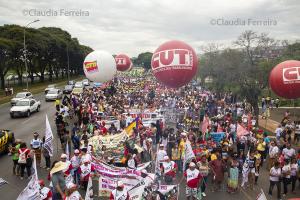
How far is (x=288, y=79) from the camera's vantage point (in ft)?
53.0

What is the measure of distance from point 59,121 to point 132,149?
6401 millimetres

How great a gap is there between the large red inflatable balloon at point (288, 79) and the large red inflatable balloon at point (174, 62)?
425 cm

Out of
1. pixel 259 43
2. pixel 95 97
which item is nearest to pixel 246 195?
pixel 95 97

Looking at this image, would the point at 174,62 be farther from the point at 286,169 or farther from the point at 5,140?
the point at 5,140

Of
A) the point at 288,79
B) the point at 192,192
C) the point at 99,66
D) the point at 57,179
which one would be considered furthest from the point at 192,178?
the point at 99,66

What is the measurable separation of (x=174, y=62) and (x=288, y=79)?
5666mm

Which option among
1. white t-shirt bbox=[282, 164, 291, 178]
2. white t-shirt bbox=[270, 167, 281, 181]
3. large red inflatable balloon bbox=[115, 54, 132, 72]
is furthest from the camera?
large red inflatable balloon bbox=[115, 54, 132, 72]

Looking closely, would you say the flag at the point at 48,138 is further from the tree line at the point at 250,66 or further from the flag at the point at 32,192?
the tree line at the point at 250,66

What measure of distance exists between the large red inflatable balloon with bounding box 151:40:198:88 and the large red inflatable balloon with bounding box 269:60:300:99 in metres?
4.25

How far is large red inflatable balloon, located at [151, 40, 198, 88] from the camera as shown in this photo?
15906 millimetres

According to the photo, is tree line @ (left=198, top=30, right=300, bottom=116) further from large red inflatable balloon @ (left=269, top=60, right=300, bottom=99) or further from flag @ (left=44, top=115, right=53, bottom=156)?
flag @ (left=44, top=115, right=53, bottom=156)

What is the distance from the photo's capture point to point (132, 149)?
1361 centimetres

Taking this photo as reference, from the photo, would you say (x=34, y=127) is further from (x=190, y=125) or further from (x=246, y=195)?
(x=246, y=195)

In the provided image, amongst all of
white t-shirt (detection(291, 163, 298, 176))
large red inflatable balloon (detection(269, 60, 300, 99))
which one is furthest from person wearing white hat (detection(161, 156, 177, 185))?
large red inflatable balloon (detection(269, 60, 300, 99))
